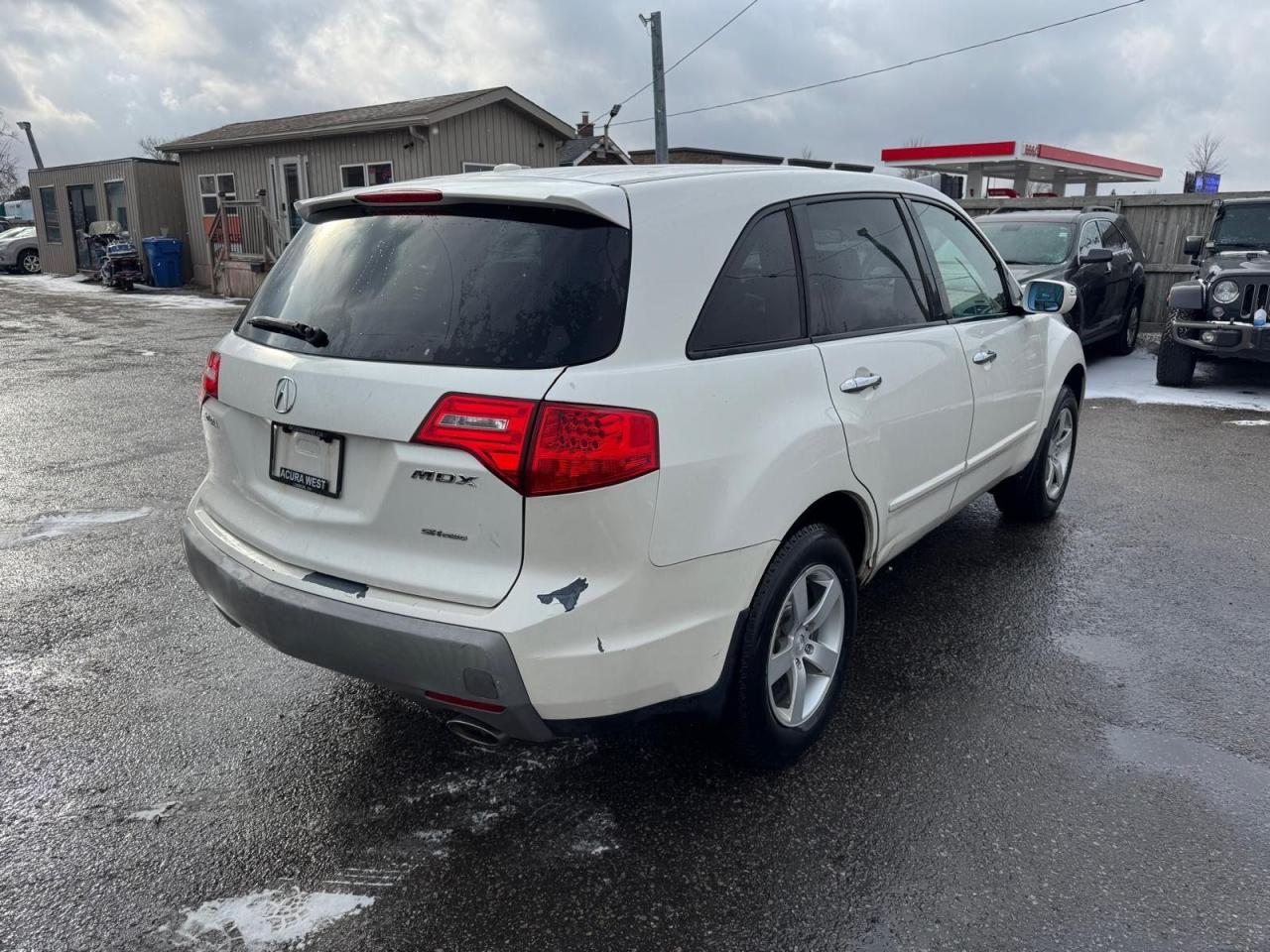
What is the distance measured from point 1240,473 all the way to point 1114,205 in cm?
870

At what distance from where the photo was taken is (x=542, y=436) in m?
2.18

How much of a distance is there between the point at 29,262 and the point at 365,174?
17885 mm

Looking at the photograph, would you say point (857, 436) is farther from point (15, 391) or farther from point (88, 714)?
point (15, 391)

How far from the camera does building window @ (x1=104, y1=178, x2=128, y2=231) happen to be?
25.3m

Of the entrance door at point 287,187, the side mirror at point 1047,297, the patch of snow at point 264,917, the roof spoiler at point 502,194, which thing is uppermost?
the entrance door at point 287,187

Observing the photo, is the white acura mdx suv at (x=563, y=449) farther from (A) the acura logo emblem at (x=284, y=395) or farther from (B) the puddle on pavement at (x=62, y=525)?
(B) the puddle on pavement at (x=62, y=525)

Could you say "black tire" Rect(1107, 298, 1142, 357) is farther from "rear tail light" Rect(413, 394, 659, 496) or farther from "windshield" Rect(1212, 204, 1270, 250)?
"rear tail light" Rect(413, 394, 659, 496)

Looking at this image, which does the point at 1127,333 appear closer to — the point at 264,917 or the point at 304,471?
the point at 304,471

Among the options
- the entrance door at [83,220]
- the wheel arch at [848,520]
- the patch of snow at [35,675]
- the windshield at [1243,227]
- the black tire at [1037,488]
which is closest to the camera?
the wheel arch at [848,520]

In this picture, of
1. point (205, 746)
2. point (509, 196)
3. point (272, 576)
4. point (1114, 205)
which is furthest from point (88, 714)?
point (1114, 205)

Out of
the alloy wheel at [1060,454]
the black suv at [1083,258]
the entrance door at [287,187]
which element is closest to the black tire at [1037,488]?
the alloy wheel at [1060,454]

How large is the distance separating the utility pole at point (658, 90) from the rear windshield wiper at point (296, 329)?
17846 millimetres

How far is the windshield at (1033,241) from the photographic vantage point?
986 centimetres

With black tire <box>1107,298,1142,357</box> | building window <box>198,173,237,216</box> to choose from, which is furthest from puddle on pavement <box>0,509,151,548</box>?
building window <box>198,173,237,216</box>
